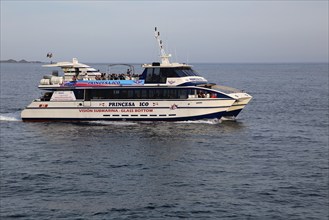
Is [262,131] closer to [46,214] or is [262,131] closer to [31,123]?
[31,123]

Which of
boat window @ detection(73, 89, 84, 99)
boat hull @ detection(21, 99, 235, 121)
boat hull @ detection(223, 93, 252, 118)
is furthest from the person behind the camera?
boat window @ detection(73, 89, 84, 99)

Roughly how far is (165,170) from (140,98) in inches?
785

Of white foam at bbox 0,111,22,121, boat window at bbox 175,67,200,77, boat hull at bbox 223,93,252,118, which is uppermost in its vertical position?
boat window at bbox 175,67,200,77

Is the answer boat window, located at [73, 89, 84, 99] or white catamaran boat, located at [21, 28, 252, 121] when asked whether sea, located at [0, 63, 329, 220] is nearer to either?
A: white catamaran boat, located at [21, 28, 252, 121]

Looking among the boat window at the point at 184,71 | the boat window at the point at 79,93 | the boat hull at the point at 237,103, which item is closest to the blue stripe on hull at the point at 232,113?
the boat hull at the point at 237,103

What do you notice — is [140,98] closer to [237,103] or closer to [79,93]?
[79,93]

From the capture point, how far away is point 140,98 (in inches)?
2015

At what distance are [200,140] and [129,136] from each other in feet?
20.2

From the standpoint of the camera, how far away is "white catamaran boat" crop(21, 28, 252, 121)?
1991 inches

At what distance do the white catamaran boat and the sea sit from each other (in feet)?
3.93

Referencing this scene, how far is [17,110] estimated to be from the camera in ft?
206

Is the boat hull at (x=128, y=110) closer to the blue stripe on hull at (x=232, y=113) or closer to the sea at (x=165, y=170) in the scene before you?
the sea at (x=165, y=170)

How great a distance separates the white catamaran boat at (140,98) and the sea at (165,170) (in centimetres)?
120

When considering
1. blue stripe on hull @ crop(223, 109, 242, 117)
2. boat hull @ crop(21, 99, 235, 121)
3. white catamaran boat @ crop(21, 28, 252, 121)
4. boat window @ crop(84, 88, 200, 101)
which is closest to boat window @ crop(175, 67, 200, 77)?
white catamaran boat @ crop(21, 28, 252, 121)
